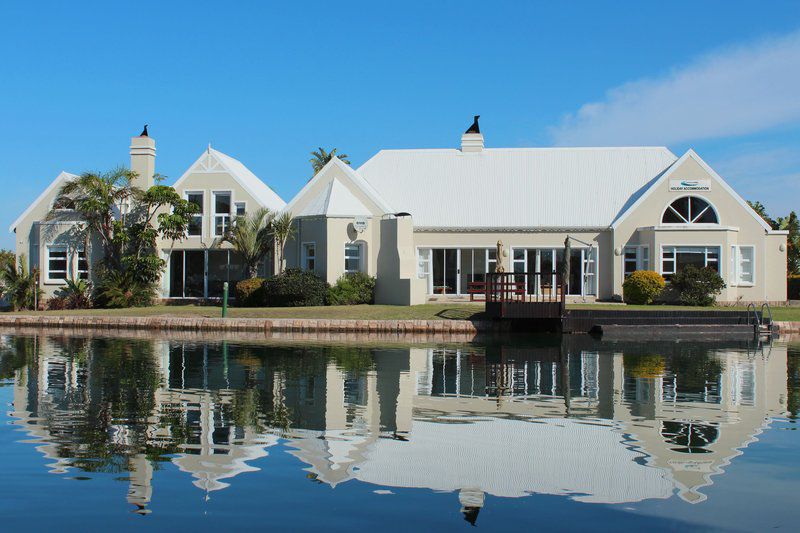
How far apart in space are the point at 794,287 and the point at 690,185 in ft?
30.3

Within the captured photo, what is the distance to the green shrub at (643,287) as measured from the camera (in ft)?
113

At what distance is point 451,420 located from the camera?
11844 millimetres

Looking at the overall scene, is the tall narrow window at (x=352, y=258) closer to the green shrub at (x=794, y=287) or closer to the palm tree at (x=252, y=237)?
the palm tree at (x=252, y=237)

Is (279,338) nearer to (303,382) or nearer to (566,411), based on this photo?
(303,382)

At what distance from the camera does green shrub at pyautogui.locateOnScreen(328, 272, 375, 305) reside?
33500 millimetres

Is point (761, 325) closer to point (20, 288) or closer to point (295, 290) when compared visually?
point (295, 290)

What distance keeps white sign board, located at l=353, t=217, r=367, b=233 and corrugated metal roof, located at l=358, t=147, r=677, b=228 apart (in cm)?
338

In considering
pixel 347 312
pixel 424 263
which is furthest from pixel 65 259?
pixel 424 263

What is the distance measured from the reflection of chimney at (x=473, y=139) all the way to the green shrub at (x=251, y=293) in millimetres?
13569

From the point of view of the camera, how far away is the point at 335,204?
35.7m

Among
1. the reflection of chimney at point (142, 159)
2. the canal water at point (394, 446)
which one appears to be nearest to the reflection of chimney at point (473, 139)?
the reflection of chimney at point (142, 159)

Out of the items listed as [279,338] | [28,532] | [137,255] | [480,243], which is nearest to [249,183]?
[137,255]

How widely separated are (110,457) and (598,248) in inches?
1214

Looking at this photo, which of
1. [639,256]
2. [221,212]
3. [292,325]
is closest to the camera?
[292,325]
